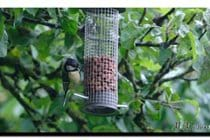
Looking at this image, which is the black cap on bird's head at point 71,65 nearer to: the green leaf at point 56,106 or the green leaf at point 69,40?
the green leaf at point 69,40

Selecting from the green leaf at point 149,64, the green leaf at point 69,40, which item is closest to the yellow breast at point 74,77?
the green leaf at point 69,40

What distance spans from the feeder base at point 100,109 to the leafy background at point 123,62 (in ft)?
0.81

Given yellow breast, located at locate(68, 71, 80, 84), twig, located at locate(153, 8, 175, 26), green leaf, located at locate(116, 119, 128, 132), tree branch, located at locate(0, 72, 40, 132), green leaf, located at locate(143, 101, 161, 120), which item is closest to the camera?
yellow breast, located at locate(68, 71, 80, 84)

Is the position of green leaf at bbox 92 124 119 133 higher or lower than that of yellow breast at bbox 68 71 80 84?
lower

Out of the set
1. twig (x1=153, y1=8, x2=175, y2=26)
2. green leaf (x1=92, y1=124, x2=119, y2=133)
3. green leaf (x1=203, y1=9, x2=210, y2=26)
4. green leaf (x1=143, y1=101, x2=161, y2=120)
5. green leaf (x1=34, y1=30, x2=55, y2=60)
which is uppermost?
green leaf (x1=203, y1=9, x2=210, y2=26)

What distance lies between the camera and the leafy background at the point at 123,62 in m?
4.44

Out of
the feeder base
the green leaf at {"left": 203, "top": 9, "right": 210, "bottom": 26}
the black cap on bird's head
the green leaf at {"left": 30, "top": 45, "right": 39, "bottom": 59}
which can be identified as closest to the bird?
the black cap on bird's head

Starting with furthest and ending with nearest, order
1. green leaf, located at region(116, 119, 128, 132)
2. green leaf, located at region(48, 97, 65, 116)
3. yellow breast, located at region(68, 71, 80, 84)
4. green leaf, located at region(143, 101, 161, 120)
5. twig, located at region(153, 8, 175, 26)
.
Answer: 1. green leaf, located at region(116, 119, 128, 132)
2. green leaf, located at region(48, 97, 65, 116)
3. green leaf, located at region(143, 101, 161, 120)
4. twig, located at region(153, 8, 175, 26)
5. yellow breast, located at region(68, 71, 80, 84)

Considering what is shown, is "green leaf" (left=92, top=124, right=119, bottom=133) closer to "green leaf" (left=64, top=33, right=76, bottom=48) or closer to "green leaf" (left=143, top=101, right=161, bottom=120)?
"green leaf" (left=143, top=101, right=161, bottom=120)

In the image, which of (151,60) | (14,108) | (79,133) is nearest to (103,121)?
(79,133)

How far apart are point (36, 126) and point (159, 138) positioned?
2.76 ft

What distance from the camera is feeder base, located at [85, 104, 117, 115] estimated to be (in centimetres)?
441

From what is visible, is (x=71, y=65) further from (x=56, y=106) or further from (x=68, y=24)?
(x=56, y=106)

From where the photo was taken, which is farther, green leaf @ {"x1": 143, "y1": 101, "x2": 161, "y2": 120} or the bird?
green leaf @ {"x1": 143, "y1": 101, "x2": 161, "y2": 120}
